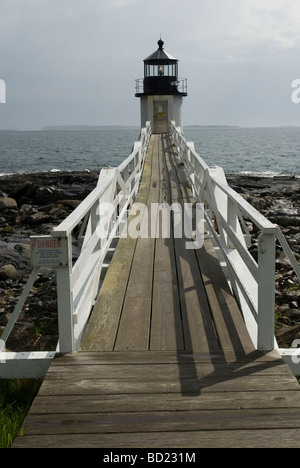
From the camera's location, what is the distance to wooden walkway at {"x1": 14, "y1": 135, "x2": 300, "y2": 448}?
9.35ft

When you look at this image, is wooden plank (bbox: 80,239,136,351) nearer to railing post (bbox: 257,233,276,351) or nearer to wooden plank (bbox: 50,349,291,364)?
wooden plank (bbox: 50,349,291,364)

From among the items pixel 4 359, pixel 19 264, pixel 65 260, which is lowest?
pixel 19 264

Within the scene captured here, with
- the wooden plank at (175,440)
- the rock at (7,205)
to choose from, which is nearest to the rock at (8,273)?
the wooden plank at (175,440)

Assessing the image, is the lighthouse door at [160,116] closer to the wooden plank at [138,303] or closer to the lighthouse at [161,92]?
the lighthouse at [161,92]

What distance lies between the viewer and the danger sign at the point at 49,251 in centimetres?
360

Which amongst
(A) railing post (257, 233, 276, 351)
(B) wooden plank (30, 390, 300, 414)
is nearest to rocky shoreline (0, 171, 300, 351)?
(A) railing post (257, 233, 276, 351)

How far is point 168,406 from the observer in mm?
3127

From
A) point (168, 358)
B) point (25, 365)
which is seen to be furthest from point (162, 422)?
point (25, 365)

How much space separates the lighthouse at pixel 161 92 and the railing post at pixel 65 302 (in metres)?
27.6

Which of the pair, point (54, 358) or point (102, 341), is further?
point (102, 341)
